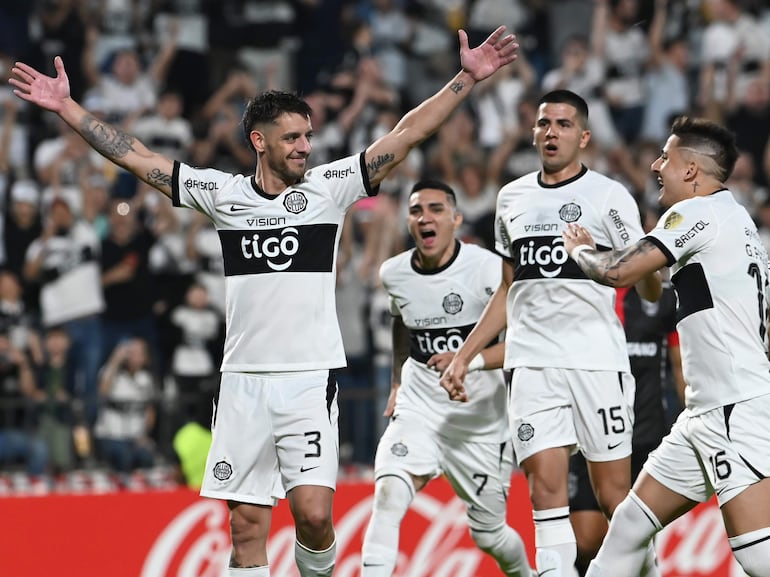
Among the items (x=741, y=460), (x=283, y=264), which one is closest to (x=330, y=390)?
(x=283, y=264)

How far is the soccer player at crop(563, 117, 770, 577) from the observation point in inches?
268

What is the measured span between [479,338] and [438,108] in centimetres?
161

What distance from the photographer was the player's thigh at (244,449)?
7.28 meters

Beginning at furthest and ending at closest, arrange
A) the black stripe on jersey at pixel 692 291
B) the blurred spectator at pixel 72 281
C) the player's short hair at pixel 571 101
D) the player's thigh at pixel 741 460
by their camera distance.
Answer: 1. the blurred spectator at pixel 72 281
2. the player's short hair at pixel 571 101
3. the black stripe on jersey at pixel 692 291
4. the player's thigh at pixel 741 460

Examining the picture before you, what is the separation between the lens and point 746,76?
51.8ft

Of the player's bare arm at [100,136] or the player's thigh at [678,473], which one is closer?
the player's thigh at [678,473]

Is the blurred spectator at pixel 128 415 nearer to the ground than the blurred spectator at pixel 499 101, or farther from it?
nearer to the ground

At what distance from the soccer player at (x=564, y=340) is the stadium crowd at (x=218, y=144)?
442 cm

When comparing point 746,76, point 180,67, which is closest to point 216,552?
point 180,67

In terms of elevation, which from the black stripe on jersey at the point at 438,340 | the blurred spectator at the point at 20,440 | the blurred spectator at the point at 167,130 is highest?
the blurred spectator at the point at 167,130

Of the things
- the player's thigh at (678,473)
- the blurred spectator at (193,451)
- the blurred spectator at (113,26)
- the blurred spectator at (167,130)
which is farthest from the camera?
the blurred spectator at (113,26)

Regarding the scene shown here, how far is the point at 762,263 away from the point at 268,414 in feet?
8.81

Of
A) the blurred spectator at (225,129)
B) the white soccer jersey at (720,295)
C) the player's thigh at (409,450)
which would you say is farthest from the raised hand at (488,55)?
the blurred spectator at (225,129)

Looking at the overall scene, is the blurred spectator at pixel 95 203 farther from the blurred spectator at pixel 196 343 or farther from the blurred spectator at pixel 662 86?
the blurred spectator at pixel 662 86
